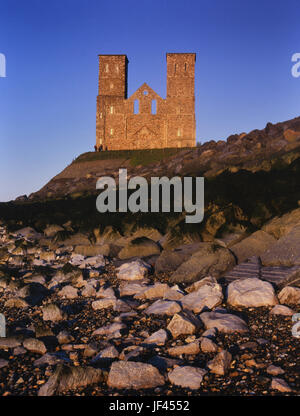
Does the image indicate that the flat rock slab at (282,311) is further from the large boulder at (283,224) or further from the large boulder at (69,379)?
the large boulder at (283,224)

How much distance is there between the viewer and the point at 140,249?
7.29 meters

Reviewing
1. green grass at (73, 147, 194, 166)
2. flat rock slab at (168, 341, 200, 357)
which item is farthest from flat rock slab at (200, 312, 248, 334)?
green grass at (73, 147, 194, 166)

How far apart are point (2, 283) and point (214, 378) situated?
4400 mm

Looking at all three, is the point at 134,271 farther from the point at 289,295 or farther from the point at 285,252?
the point at 289,295

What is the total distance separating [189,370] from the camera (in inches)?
112

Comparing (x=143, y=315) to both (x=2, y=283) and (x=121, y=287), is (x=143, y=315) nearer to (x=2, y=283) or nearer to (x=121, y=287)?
(x=121, y=287)

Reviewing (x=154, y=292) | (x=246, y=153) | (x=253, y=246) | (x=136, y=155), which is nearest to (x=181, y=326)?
(x=154, y=292)

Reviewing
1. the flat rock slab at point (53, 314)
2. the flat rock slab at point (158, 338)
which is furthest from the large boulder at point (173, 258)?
the flat rock slab at point (158, 338)

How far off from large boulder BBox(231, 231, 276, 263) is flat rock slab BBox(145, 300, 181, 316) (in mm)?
1814

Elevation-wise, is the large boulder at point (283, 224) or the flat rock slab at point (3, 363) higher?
the large boulder at point (283, 224)

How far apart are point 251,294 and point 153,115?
45354mm

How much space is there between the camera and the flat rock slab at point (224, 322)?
11.8 ft

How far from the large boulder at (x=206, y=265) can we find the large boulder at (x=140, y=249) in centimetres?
163
